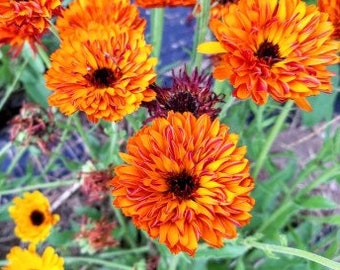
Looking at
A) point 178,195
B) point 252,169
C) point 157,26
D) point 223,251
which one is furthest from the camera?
point 252,169

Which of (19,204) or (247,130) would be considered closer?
(19,204)

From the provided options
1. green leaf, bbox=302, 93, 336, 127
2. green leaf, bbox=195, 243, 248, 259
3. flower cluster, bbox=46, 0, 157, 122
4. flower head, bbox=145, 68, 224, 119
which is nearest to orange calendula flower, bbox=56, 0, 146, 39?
flower cluster, bbox=46, 0, 157, 122

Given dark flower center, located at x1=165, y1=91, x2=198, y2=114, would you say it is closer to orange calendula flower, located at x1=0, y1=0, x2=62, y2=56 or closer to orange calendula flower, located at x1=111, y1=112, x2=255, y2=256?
orange calendula flower, located at x1=111, y1=112, x2=255, y2=256

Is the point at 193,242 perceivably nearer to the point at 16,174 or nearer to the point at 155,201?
the point at 155,201

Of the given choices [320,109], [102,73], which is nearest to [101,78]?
[102,73]

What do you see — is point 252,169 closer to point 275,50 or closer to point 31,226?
point 31,226

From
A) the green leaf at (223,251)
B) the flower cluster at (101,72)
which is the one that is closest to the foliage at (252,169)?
the green leaf at (223,251)

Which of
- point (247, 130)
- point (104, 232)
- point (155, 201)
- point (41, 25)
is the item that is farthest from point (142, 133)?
point (247, 130)

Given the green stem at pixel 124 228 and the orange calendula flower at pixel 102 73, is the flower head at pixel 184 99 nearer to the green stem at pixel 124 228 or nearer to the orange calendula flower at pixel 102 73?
the orange calendula flower at pixel 102 73
